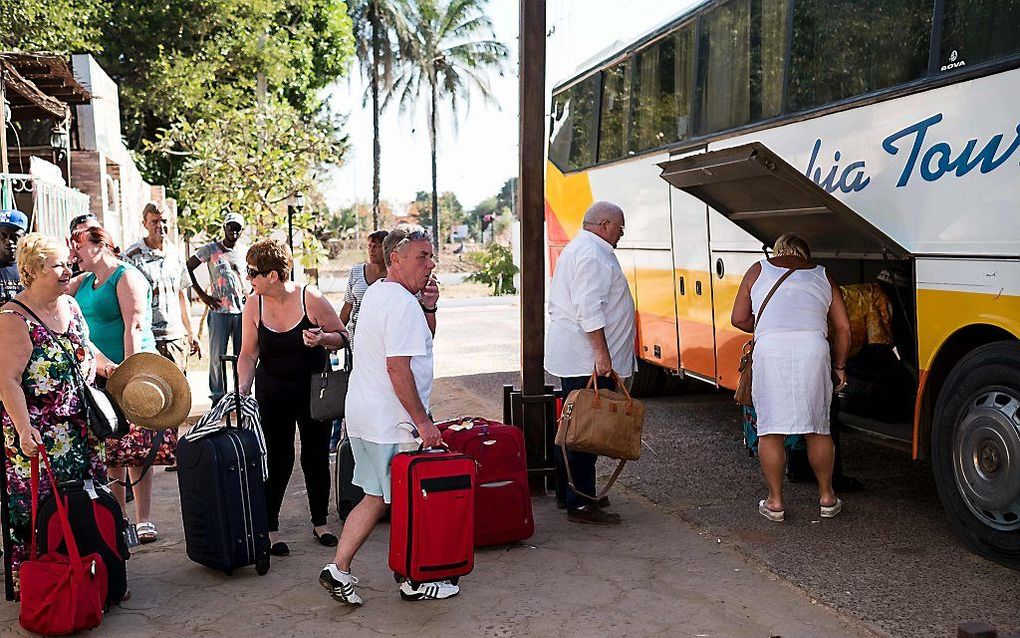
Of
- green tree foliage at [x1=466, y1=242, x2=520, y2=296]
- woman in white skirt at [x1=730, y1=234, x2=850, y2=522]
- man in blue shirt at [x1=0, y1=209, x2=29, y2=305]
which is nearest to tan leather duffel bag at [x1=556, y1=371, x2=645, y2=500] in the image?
woman in white skirt at [x1=730, y1=234, x2=850, y2=522]

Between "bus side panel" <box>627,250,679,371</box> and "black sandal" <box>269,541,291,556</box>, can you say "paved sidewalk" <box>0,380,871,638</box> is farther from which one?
"bus side panel" <box>627,250,679,371</box>

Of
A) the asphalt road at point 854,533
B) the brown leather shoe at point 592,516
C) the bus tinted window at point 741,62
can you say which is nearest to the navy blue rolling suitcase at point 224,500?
the brown leather shoe at point 592,516

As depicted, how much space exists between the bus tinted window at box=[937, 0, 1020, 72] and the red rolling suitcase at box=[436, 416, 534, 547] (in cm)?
292

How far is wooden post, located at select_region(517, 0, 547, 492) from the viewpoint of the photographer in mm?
6516

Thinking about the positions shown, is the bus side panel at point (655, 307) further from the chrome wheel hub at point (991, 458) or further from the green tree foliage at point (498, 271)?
the green tree foliage at point (498, 271)

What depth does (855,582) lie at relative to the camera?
4.93 m

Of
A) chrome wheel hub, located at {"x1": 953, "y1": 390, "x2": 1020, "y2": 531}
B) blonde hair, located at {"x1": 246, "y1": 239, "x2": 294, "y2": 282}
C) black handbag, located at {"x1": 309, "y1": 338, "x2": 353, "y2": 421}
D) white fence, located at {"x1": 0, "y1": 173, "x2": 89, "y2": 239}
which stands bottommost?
chrome wheel hub, located at {"x1": 953, "y1": 390, "x2": 1020, "y2": 531}

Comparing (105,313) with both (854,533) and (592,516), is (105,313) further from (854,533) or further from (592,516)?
(854,533)

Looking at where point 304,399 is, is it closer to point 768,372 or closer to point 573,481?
point 573,481

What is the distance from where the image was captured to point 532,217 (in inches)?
262

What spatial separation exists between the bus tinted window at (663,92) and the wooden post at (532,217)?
2.18 m

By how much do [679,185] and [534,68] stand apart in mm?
1255

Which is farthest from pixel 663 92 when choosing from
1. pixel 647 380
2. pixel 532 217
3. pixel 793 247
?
pixel 793 247

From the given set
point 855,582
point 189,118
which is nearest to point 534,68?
point 855,582
